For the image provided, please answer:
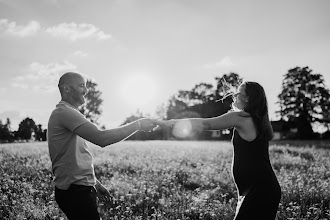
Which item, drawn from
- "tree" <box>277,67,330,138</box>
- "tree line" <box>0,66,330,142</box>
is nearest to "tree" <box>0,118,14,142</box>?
"tree line" <box>0,66,330,142</box>

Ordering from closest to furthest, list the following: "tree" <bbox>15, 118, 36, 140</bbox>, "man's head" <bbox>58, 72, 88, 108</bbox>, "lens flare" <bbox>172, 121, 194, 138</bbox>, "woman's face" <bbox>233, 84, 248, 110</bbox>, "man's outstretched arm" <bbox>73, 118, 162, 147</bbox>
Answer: "man's outstretched arm" <bbox>73, 118, 162, 147</bbox> < "man's head" <bbox>58, 72, 88, 108</bbox> < "woman's face" <bbox>233, 84, 248, 110</bbox> < "lens flare" <bbox>172, 121, 194, 138</bbox> < "tree" <bbox>15, 118, 36, 140</bbox>

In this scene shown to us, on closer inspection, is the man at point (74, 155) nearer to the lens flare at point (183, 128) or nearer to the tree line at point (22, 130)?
the lens flare at point (183, 128)

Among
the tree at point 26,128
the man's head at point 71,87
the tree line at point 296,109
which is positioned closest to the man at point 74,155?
the man's head at point 71,87

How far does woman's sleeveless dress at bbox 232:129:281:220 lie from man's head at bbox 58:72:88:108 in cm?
212

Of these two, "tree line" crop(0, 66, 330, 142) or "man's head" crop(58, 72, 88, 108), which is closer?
"man's head" crop(58, 72, 88, 108)

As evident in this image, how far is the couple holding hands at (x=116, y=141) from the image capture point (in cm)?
355

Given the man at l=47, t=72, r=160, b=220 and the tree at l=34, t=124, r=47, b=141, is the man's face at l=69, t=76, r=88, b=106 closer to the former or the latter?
the man at l=47, t=72, r=160, b=220

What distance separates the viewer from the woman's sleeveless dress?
388 cm

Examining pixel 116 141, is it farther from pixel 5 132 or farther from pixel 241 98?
pixel 5 132

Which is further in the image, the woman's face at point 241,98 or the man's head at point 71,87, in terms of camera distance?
the woman's face at point 241,98

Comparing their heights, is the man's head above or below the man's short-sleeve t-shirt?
above

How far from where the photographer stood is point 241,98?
4.14 m

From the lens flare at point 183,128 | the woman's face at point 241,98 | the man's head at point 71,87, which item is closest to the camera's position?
the man's head at point 71,87

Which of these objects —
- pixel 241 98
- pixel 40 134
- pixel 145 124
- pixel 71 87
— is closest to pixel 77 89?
pixel 71 87
